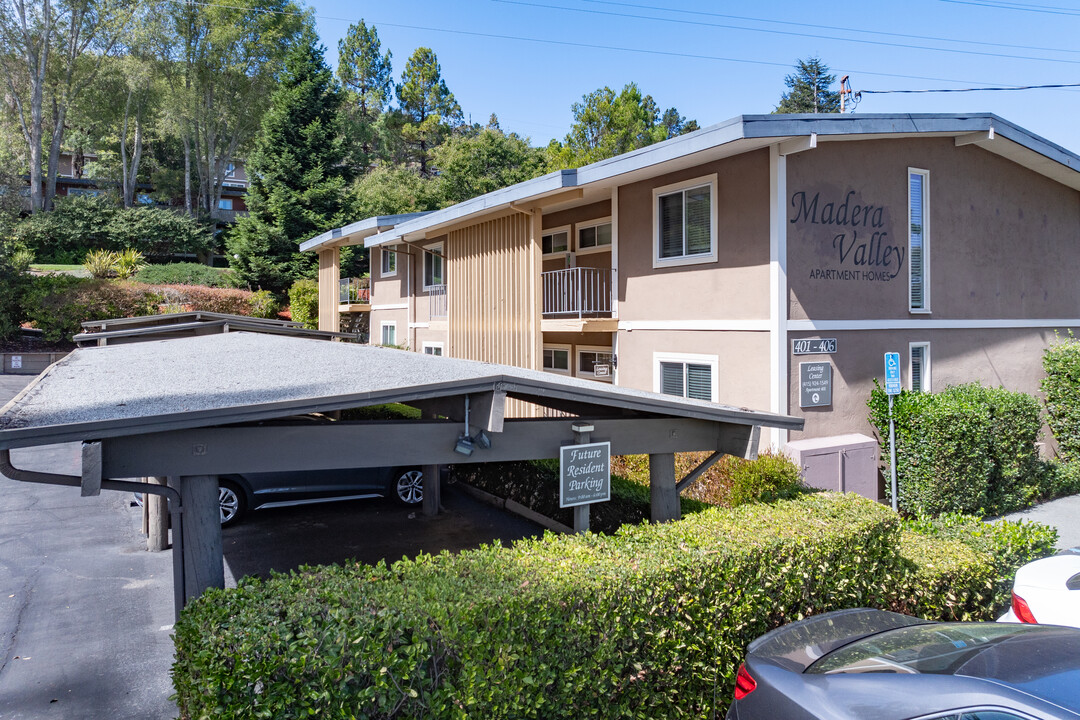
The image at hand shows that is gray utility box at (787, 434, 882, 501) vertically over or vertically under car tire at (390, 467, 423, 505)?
over

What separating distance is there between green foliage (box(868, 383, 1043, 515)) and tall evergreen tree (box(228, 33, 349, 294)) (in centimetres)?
2915

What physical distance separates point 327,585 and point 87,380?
355cm

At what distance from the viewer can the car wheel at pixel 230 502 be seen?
34.1 ft

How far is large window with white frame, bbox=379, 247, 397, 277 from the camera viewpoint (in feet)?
80.6

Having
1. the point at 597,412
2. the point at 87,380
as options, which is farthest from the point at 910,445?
the point at 87,380

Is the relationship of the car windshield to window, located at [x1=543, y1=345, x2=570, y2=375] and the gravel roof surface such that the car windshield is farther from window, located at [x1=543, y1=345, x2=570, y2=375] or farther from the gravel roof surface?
window, located at [x1=543, y1=345, x2=570, y2=375]

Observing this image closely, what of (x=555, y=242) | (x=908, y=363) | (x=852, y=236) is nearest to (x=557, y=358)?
(x=555, y=242)

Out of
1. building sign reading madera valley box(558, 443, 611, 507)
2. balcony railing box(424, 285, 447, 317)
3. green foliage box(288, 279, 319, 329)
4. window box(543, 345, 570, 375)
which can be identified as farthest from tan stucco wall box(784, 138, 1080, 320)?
green foliage box(288, 279, 319, 329)

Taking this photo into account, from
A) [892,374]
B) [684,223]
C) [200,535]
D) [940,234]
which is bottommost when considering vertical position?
[200,535]

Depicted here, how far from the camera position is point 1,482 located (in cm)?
1371

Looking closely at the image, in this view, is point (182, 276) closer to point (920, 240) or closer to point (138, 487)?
point (920, 240)

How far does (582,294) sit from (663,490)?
28.2 ft

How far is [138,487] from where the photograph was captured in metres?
4.13

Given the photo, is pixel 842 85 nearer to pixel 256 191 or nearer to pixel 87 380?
pixel 87 380
